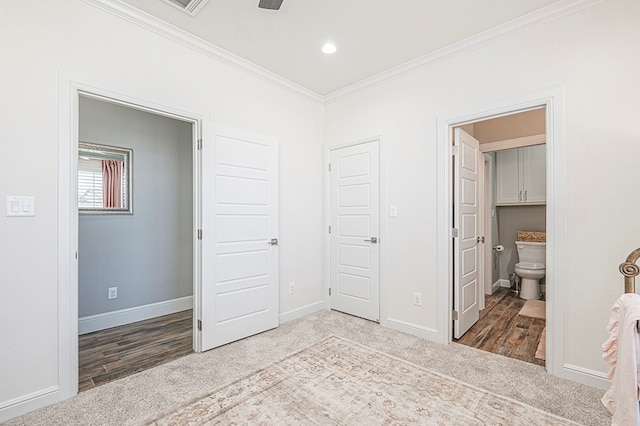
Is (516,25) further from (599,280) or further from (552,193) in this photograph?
(599,280)

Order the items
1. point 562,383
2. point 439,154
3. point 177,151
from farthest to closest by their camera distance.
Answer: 1. point 177,151
2. point 439,154
3. point 562,383

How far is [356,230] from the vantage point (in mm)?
3600

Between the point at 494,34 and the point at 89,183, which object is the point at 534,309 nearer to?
the point at 494,34

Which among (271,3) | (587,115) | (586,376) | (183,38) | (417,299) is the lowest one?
(586,376)

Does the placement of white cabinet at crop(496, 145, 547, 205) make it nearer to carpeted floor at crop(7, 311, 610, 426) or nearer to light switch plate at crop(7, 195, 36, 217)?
carpeted floor at crop(7, 311, 610, 426)

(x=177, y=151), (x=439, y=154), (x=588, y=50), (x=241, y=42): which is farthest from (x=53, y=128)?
(x=588, y=50)

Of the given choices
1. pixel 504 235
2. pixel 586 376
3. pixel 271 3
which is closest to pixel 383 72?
pixel 271 3

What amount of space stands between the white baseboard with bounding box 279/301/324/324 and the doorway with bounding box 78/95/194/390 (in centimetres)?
101

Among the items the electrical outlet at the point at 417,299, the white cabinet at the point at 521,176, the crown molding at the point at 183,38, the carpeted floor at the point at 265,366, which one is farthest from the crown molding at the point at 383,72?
the white cabinet at the point at 521,176

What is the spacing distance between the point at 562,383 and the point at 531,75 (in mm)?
2358

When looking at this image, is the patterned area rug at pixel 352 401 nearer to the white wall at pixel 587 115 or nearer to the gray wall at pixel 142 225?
the white wall at pixel 587 115

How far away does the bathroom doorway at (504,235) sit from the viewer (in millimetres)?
2941

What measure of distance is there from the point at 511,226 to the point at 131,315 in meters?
5.87

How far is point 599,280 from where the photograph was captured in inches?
82.6
